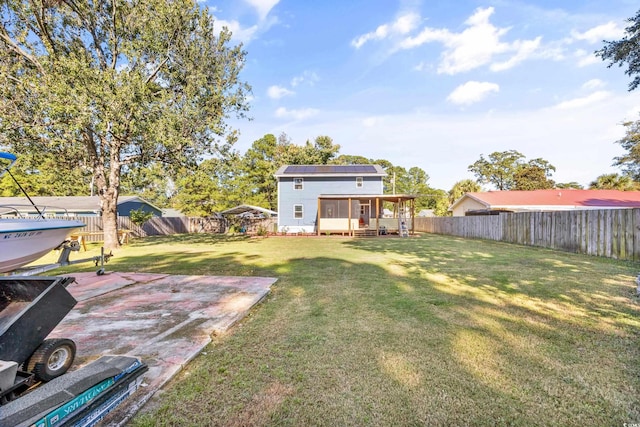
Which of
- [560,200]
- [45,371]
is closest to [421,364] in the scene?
[45,371]

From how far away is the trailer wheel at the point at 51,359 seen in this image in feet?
7.02

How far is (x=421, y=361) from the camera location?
258 centimetres

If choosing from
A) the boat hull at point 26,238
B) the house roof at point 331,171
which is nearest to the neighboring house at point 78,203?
the house roof at point 331,171

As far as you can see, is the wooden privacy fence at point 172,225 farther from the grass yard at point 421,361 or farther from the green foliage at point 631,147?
the green foliage at point 631,147

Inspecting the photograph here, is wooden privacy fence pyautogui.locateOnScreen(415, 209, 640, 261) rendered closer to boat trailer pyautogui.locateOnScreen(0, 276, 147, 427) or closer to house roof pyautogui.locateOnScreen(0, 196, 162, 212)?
boat trailer pyautogui.locateOnScreen(0, 276, 147, 427)

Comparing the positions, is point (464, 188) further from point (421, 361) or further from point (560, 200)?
point (421, 361)

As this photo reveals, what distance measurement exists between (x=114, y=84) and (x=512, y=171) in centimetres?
4391

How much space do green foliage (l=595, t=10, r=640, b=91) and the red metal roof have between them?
41.8ft

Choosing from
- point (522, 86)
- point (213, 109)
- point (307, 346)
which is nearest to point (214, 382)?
point (307, 346)

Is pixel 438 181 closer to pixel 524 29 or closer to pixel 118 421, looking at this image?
pixel 524 29

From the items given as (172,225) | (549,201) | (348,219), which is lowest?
(172,225)

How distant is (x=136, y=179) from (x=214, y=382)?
47.8 feet

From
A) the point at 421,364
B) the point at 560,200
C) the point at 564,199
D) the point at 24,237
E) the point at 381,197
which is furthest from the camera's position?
the point at 564,199

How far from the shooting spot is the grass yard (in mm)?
1919
